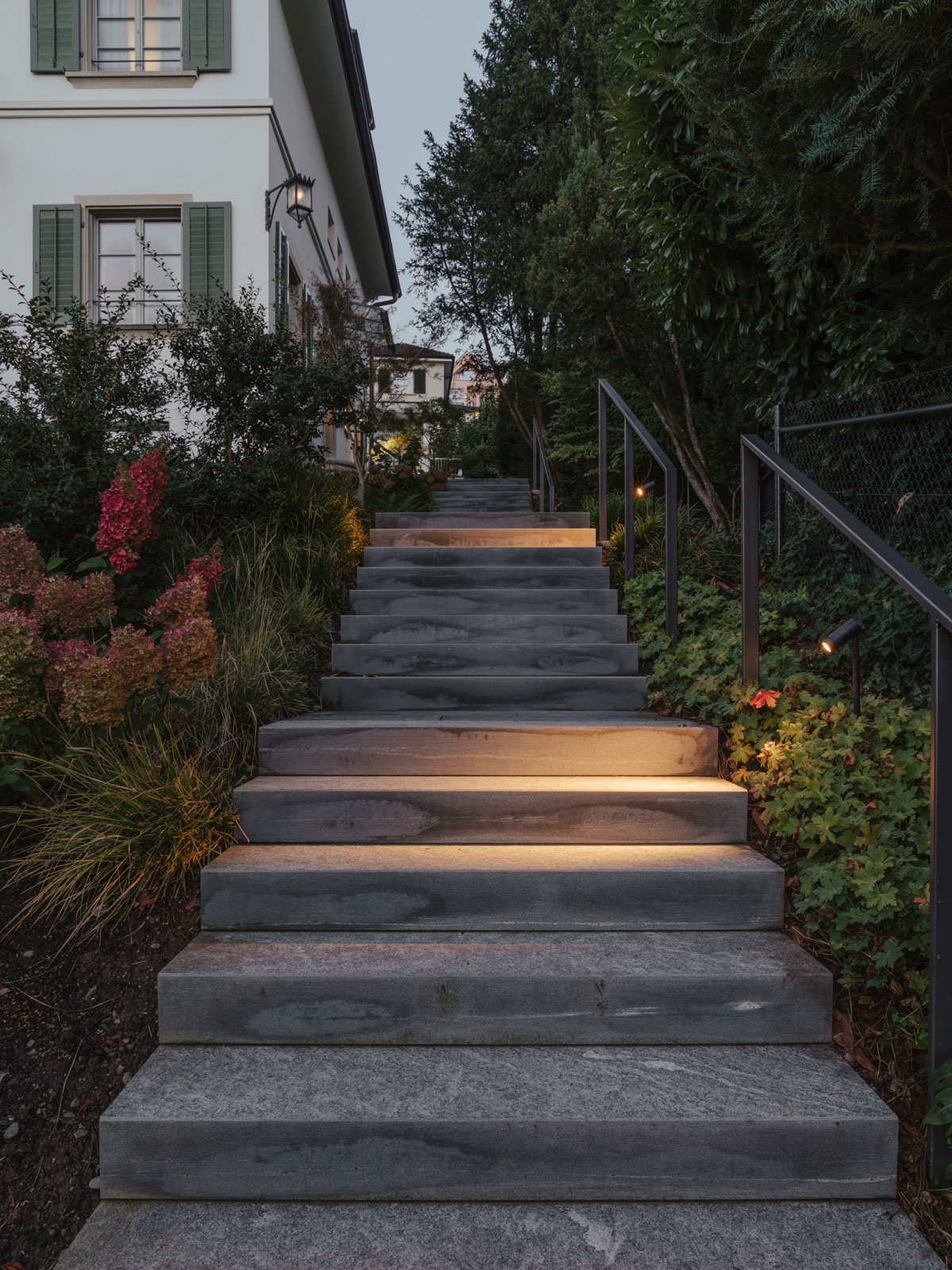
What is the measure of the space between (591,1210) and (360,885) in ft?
3.06

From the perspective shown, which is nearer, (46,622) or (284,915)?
(284,915)

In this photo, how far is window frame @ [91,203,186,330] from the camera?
23.5 feet

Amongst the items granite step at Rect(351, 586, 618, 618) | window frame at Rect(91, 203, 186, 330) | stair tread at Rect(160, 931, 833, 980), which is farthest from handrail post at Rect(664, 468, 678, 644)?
window frame at Rect(91, 203, 186, 330)

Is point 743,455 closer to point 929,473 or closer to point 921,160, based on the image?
point 921,160

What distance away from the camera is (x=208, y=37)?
23.2ft

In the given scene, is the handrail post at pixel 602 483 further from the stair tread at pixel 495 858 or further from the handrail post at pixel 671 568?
the stair tread at pixel 495 858

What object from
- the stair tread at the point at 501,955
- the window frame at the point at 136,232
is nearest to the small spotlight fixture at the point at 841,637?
the stair tread at the point at 501,955

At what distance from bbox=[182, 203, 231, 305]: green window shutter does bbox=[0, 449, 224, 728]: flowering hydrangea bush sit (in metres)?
4.86

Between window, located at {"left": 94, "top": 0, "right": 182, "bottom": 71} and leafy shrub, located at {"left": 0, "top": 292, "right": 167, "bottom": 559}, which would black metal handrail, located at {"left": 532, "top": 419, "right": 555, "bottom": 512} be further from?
window, located at {"left": 94, "top": 0, "right": 182, "bottom": 71}

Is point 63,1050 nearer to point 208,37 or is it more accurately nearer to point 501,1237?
point 501,1237

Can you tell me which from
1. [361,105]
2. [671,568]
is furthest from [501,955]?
[361,105]

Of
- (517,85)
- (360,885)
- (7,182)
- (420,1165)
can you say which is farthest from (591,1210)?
(517,85)

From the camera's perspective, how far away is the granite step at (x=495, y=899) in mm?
2117

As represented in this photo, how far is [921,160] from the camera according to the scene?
2.74 m
